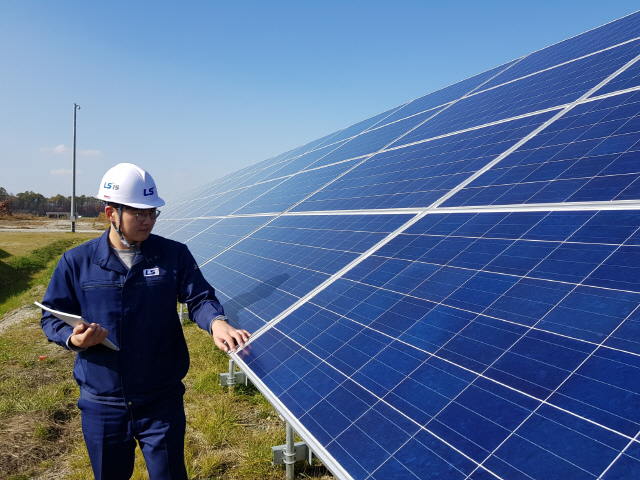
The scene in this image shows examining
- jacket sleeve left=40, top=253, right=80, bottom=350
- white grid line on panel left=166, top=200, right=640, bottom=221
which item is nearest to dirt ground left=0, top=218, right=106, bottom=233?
white grid line on panel left=166, top=200, right=640, bottom=221

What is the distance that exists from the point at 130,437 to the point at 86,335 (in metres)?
1.08

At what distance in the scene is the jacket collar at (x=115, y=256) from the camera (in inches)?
150

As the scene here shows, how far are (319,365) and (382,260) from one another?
1.68m

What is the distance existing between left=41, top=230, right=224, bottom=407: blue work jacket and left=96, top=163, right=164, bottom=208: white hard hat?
0.42 meters

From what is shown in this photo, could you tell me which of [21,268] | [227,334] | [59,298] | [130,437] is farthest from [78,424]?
[21,268]

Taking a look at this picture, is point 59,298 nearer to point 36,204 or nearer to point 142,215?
point 142,215

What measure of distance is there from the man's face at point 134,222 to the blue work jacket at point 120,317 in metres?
0.17

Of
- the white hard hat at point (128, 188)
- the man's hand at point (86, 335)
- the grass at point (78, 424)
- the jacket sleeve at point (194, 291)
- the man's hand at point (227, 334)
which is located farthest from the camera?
the grass at point (78, 424)

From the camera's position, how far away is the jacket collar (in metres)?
3.82

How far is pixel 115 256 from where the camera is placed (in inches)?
153

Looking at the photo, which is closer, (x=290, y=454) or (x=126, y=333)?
(x=126, y=333)

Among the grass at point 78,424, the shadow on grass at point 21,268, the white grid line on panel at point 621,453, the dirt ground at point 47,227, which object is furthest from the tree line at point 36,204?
the white grid line on panel at point 621,453

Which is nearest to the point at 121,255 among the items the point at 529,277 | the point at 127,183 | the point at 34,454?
the point at 127,183

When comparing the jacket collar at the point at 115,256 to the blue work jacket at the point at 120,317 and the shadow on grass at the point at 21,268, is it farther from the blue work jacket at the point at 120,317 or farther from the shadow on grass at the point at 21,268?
the shadow on grass at the point at 21,268
